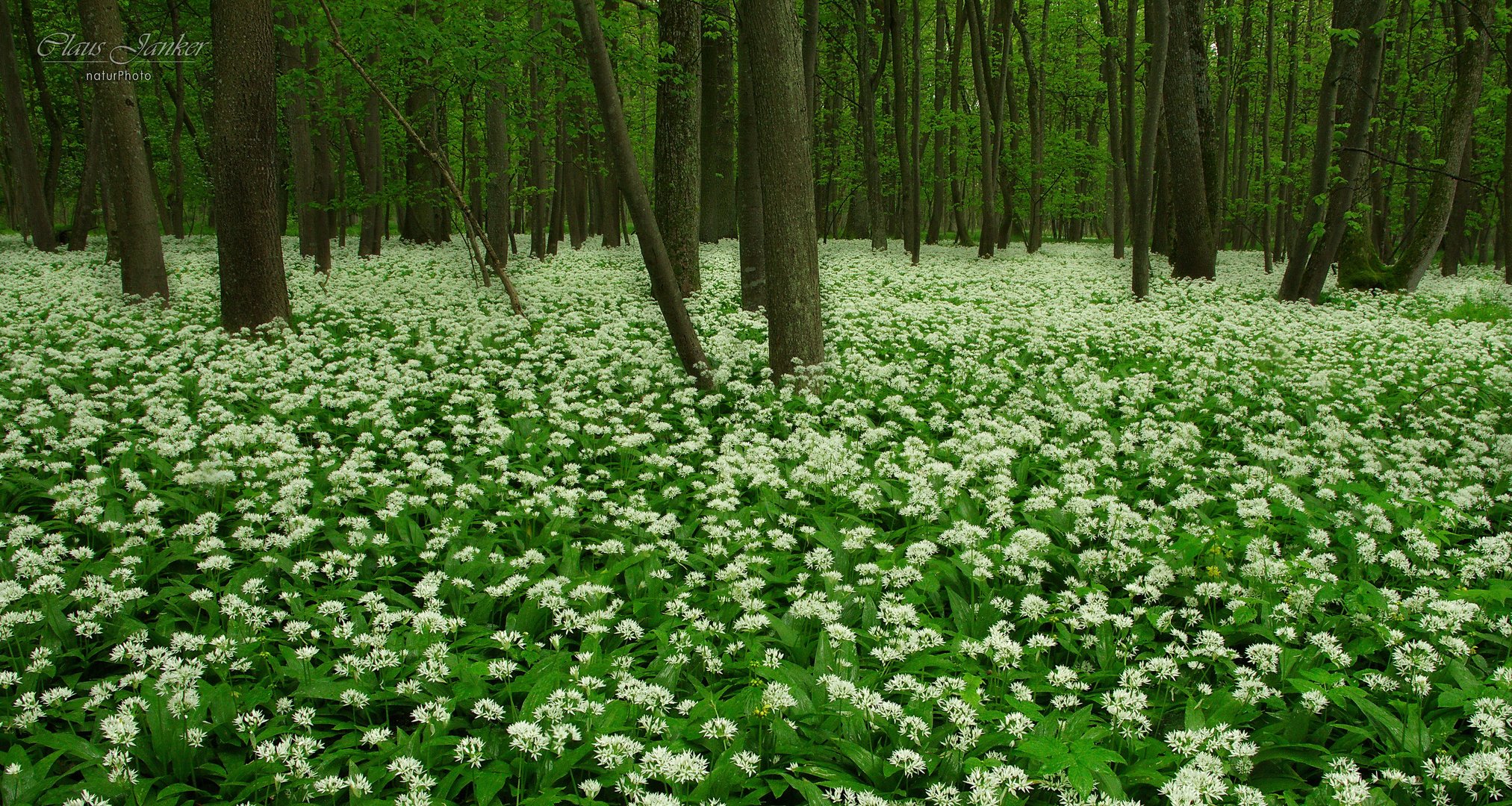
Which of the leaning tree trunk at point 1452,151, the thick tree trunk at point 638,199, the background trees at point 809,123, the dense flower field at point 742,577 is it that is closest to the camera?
the dense flower field at point 742,577

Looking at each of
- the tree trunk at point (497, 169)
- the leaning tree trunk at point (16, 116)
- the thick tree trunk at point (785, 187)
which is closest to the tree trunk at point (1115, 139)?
the thick tree trunk at point (785, 187)

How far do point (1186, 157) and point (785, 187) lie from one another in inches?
409

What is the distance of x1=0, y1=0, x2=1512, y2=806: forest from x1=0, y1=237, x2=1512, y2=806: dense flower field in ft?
0.11

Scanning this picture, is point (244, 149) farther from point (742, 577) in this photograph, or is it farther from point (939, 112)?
point (939, 112)

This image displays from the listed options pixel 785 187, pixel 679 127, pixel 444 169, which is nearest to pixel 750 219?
pixel 679 127

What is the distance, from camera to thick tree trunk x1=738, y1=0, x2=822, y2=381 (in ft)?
22.5

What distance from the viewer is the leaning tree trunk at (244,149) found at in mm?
8008

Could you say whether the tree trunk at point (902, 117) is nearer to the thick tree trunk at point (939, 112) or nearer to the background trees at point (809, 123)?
the background trees at point (809, 123)

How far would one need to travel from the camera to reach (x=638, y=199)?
Result: 6.96 metres

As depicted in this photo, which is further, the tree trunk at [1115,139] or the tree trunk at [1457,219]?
the tree trunk at [1115,139]

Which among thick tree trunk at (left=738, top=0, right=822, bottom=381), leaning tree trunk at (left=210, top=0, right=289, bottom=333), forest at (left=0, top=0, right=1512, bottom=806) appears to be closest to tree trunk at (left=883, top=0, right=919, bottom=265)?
forest at (left=0, top=0, right=1512, bottom=806)

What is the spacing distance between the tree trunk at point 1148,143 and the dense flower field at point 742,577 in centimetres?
421

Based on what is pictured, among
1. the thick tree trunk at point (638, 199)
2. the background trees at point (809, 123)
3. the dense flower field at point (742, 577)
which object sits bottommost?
the dense flower field at point (742, 577)

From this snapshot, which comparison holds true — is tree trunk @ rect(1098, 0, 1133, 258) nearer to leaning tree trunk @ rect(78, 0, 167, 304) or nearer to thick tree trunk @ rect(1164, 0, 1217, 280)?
thick tree trunk @ rect(1164, 0, 1217, 280)
